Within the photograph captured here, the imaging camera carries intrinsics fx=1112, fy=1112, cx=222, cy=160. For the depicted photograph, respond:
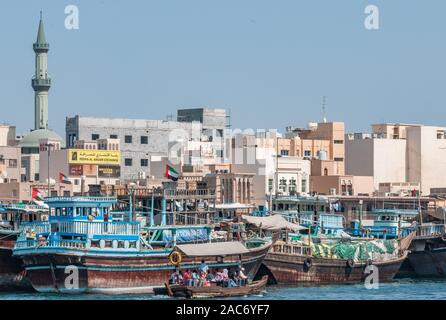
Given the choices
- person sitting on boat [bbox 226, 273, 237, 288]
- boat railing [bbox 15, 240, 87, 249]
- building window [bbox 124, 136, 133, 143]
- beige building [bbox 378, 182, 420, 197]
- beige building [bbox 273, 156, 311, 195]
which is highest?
building window [bbox 124, 136, 133, 143]

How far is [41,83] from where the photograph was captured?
11494cm

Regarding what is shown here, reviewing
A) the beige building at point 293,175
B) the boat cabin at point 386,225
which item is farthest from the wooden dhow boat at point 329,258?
the beige building at point 293,175

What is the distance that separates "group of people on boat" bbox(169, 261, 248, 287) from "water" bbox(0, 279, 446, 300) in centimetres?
119

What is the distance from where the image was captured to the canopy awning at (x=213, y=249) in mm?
49219

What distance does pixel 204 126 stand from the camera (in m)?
104

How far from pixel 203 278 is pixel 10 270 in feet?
43.1

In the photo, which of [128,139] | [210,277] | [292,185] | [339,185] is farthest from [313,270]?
[128,139]

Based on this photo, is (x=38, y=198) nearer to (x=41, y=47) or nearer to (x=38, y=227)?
(x=38, y=227)

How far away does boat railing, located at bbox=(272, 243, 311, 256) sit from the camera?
5731 cm

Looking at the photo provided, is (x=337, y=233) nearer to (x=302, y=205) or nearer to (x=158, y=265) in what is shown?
(x=302, y=205)

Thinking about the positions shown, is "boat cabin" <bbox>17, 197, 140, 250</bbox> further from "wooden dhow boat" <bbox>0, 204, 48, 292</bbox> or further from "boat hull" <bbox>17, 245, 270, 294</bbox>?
"wooden dhow boat" <bbox>0, 204, 48, 292</bbox>

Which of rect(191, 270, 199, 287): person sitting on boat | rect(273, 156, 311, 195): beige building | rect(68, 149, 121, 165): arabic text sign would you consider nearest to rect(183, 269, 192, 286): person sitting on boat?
A: rect(191, 270, 199, 287): person sitting on boat

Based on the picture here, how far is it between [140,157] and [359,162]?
19.1 m
